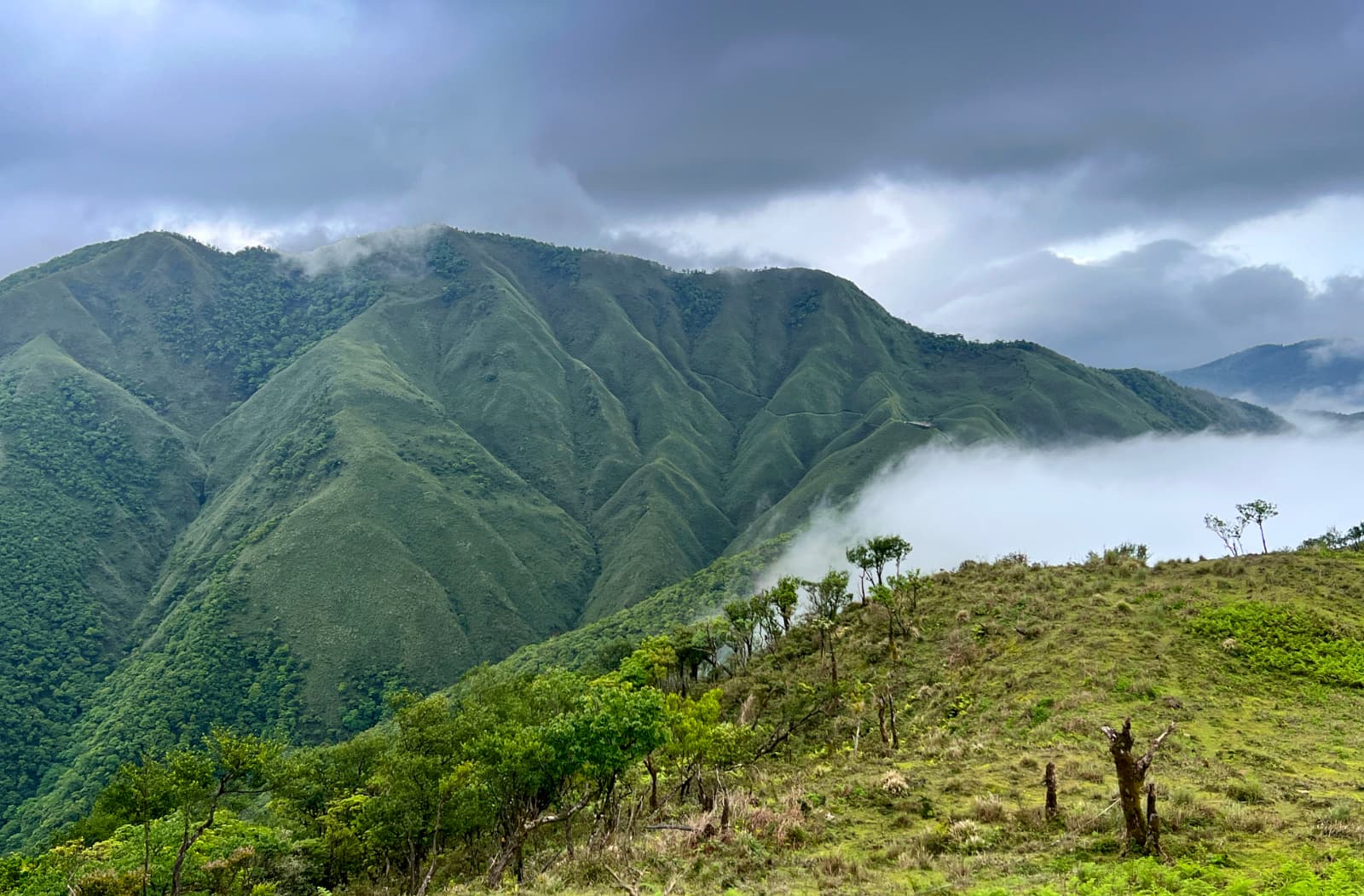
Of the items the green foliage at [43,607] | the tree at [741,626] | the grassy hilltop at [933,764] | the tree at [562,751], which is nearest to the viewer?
the grassy hilltop at [933,764]

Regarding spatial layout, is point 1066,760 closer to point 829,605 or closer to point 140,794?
point 829,605

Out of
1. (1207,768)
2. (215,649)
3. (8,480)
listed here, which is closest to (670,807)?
(1207,768)

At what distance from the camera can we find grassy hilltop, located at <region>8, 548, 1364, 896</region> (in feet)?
67.6

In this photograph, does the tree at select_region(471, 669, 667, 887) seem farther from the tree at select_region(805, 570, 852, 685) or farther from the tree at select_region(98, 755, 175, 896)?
the tree at select_region(805, 570, 852, 685)

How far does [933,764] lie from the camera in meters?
33.7

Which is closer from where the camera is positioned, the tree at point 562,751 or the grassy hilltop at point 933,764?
the grassy hilltop at point 933,764

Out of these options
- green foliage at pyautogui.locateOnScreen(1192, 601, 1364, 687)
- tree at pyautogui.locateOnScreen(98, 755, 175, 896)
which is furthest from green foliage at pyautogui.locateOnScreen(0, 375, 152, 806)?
green foliage at pyautogui.locateOnScreen(1192, 601, 1364, 687)

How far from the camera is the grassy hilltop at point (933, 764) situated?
67.6 ft

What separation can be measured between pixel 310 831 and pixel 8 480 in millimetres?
199847

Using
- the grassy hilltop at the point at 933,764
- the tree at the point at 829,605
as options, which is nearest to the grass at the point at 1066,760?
the grassy hilltop at the point at 933,764

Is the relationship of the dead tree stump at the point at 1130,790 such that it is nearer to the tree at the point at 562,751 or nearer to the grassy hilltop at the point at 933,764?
the grassy hilltop at the point at 933,764

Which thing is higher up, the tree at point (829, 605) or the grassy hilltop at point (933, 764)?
the tree at point (829, 605)

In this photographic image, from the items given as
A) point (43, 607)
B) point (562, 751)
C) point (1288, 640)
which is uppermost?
point (43, 607)

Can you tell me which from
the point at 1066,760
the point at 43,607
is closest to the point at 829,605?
the point at 1066,760
